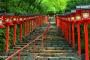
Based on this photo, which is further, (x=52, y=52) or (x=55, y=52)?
(x=55, y=52)

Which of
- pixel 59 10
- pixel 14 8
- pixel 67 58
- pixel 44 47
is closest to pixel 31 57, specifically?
pixel 67 58

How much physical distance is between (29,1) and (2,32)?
Result: 671 inches

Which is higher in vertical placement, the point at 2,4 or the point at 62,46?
the point at 2,4

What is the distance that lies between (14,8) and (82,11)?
14344 millimetres

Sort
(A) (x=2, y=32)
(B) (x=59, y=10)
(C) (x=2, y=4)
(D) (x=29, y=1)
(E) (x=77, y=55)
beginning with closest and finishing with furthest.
Result: (E) (x=77, y=55) < (A) (x=2, y=32) < (C) (x=2, y=4) < (D) (x=29, y=1) < (B) (x=59, y=10)

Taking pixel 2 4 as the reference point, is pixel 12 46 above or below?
below

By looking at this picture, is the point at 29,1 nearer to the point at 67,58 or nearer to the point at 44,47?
the point at 44,47

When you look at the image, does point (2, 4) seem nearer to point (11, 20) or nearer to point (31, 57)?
point (11, 20)

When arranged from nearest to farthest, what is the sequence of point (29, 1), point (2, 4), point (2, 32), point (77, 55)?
point (77, 55) < point (2, 32) < point (2, 4) < point (29, 1)

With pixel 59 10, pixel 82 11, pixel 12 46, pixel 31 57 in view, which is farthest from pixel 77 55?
pixel 59 10

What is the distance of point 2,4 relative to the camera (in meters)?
25.5

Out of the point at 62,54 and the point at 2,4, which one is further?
the point at 2,4

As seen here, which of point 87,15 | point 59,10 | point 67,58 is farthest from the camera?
point 59,10

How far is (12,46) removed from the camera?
68.6 feet
